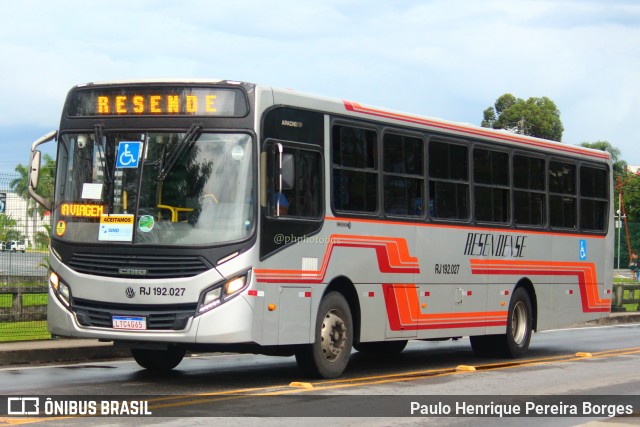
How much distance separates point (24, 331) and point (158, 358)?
7058 millimetres

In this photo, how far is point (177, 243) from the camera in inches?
504

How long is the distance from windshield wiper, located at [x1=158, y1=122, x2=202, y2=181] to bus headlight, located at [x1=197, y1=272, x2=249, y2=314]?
1419 mm

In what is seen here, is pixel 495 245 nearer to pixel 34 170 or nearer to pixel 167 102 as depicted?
pixel 167 102

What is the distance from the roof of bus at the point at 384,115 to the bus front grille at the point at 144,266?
2.11 meters

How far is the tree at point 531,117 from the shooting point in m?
97.3

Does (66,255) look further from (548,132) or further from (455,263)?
(548,132)

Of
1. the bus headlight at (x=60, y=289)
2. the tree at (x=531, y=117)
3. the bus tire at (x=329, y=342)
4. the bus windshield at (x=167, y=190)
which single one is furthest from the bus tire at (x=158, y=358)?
the tree at (x=531, y=117)

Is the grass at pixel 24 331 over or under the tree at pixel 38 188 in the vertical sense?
under

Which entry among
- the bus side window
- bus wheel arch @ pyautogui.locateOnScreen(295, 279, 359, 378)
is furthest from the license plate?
bus wheel arch @ pyautogui.locateOnScreen(295, 279, 359, 378)

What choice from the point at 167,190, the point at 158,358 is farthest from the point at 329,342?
the point at 167,190

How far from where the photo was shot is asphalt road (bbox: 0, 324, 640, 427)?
35.7ft

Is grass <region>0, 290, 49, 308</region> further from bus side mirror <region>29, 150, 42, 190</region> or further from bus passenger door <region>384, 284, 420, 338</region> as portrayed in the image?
bus passenger door <region>384, 284, 420, 338</region>

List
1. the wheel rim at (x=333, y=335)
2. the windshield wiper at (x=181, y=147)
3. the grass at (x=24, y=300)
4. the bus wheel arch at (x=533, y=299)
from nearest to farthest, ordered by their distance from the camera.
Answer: the windshield wiper at (x=181, y=147) < the wheel rim at (x=333, y=335) < the bus wheel arch at (x=533, y=299) < the grass at (x=24, y=300)

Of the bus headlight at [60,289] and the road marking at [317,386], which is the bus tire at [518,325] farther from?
the bus headlight at [60,289]
